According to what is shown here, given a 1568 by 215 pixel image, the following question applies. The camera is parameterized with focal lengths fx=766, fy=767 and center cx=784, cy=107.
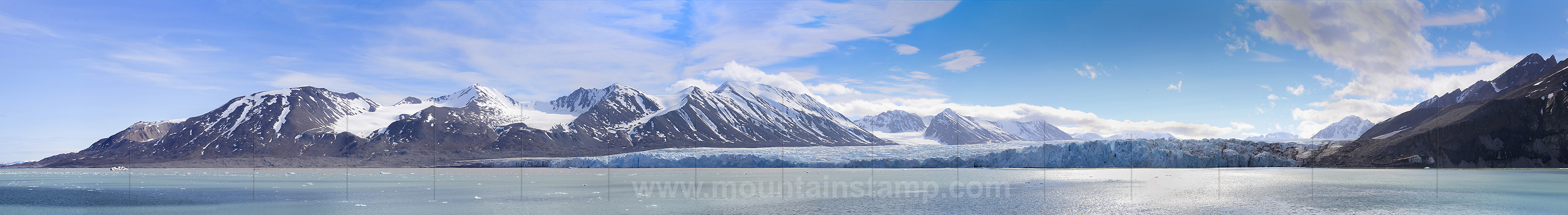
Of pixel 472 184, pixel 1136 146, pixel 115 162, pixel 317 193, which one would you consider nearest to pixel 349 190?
pixel 317 193

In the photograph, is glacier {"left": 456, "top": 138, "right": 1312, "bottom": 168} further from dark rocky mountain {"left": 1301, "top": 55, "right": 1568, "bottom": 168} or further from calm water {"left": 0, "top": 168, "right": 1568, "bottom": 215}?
calm water {"left": 0, "top": 168, "right": 1568, "bottom": 215}

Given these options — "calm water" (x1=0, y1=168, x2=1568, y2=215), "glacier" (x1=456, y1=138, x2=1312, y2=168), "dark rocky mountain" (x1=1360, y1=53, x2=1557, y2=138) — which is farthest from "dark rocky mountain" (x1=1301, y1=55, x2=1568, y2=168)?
"calm water" (x1=0, y1=168, x2=1568, y2=215)

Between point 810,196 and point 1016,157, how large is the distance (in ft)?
206

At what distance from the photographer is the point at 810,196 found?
31406 mm

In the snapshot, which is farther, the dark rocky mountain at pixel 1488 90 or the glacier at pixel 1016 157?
the dark rocky mountain at pixel 1488 90

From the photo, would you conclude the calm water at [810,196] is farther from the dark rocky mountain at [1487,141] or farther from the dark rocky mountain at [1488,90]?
the dark rocky mountain at [1488,90]

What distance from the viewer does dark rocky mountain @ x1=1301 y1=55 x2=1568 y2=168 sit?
93.4 m

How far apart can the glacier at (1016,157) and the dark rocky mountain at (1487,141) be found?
6638 millimetres

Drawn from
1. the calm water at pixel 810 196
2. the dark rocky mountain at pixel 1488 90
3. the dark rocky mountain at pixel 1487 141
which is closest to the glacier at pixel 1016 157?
the dark rocky mountain at pixel 1487 141

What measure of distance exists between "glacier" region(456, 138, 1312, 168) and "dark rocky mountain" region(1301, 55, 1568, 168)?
664 centimetres

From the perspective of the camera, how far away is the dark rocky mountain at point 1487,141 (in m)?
93.4

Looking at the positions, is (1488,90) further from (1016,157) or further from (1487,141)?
(1016,157)

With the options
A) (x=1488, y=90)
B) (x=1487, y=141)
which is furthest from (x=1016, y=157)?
(x=1488, y=90)

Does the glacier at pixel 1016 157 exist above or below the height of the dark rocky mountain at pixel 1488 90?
below
